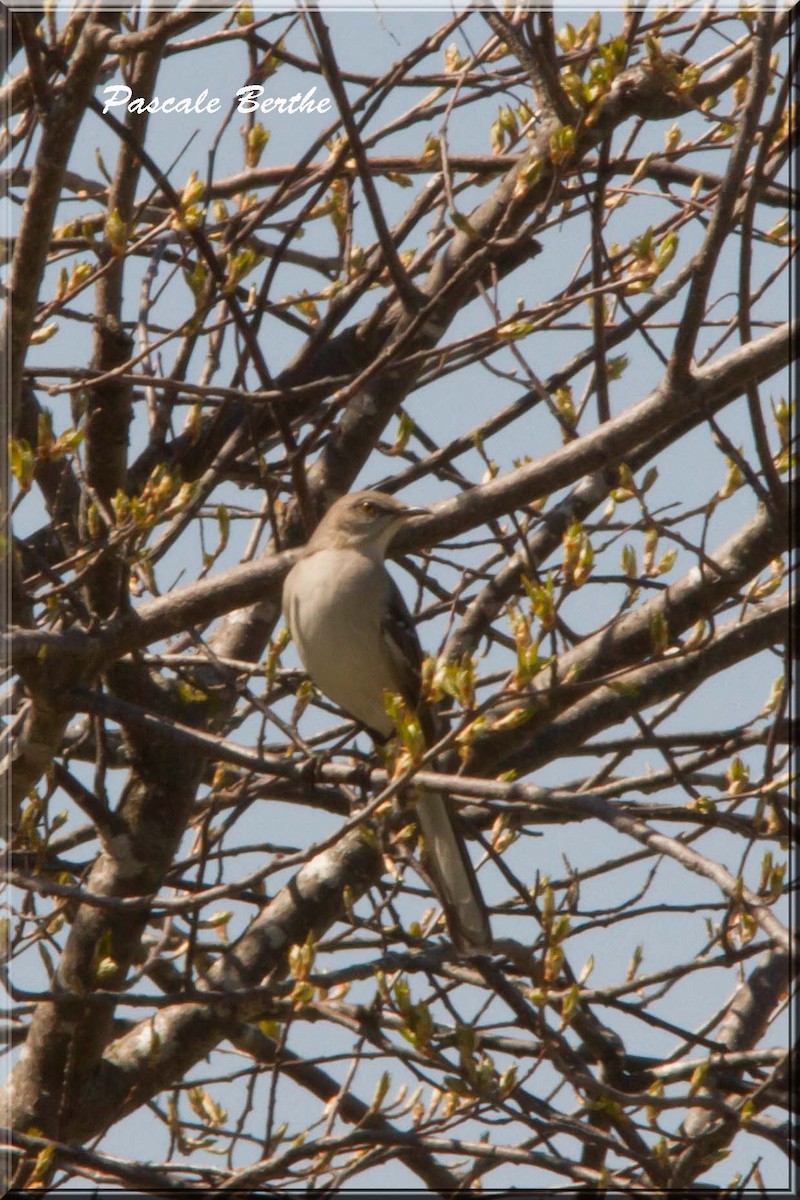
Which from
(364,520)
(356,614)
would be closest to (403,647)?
(356,614)

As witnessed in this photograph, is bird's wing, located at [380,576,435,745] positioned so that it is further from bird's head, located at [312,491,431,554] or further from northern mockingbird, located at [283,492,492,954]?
bird's head, located at [312,491,431,554]

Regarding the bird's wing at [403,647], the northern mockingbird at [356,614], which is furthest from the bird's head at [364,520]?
the bird's wing at [403,647]

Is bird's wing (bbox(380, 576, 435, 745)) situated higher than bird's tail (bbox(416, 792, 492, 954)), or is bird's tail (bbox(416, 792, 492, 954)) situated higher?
bird's wing (bbox(380, 576, 435, 745))

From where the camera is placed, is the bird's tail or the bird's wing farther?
the bird's wing

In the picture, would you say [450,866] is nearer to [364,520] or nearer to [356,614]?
[356,614]

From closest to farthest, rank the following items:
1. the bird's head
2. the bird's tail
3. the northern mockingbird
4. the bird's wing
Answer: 1. the bird's tail
2. the northern mockingbird
3. the bird's head
4. the bird's wing

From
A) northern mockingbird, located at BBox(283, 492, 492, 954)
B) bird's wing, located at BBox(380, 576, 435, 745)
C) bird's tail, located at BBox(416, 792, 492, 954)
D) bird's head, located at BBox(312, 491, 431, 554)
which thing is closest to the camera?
bird's tail, located at BBox(416, 792, 492, 954)

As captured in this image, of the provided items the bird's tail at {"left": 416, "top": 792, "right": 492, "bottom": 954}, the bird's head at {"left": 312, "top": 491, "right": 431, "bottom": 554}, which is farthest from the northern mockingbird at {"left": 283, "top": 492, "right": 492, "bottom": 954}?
the bird's tail at {"left": 416, "top": 792, "right": 492, "bottom": 954}

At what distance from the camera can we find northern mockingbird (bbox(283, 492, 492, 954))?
244 inches

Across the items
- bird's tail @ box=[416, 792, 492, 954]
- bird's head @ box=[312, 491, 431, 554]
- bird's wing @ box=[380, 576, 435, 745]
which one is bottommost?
bird's tail @ box=[416, 792, 492, 954]

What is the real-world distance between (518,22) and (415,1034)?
11.4 ft

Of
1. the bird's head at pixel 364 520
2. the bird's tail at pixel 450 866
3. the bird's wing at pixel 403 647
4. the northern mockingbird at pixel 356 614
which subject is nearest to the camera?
the bird's tail at pixel 450 866

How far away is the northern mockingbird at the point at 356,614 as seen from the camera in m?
6.21

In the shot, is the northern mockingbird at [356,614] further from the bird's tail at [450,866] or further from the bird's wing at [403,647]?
the bird's tail at [450,866]
